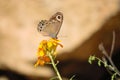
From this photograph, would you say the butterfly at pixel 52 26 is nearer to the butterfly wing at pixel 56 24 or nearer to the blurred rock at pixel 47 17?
the butterfly wing at pixel 56 24

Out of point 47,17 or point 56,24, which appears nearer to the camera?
point 56,24

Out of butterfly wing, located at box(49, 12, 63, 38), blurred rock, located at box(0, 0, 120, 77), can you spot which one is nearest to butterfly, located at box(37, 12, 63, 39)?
butterfly wing, located at box(49, 12, 63, 38)

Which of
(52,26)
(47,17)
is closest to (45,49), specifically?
(52,26)

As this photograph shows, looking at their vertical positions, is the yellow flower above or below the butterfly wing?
below

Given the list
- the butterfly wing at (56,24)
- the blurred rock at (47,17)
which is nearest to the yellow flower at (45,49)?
the butterfly wing at (56,24)

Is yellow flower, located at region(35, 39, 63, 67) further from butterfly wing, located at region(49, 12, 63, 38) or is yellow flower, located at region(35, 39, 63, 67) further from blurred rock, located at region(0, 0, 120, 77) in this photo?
blurred rock, located at region(0, 0, 120, 77)

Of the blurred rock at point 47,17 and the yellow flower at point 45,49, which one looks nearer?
the yellow flower at point 45,49

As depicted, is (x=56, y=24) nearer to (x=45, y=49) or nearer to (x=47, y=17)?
(x=45, y=49)

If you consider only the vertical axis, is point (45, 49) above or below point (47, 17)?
below
